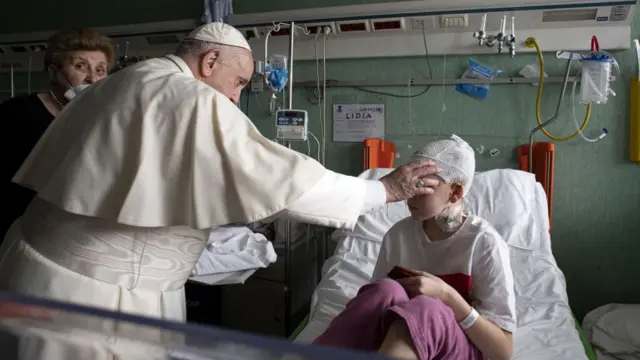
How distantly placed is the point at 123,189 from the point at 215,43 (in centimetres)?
48

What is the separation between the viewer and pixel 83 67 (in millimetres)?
1751

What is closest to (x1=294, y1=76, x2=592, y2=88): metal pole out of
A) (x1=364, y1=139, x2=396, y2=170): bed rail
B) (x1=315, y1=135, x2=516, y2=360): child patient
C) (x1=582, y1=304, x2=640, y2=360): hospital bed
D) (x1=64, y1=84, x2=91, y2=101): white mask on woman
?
(x1=364, y1=139, x2=396, y2=170): bed rail

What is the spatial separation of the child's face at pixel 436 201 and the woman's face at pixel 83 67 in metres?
1.17

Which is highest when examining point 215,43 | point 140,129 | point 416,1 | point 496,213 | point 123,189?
point 416,1

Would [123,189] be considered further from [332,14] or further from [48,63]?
[332,14]

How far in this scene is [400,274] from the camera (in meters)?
1.48

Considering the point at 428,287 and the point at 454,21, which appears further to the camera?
the point at 454,21

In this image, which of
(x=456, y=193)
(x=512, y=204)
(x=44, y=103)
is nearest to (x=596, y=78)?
(x=512, y=204)

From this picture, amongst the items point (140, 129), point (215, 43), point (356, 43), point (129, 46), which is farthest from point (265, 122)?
point (140, 129)

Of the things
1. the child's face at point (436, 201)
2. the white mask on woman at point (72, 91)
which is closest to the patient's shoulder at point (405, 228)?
the child's face at point (436, 201)

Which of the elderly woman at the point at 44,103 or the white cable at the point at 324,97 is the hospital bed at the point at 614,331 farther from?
the elderly woman at the point at 44,103

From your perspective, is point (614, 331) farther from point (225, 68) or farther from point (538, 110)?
point (225, 68)

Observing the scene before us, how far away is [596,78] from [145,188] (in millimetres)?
2376

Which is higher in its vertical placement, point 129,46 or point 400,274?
point 129,46
